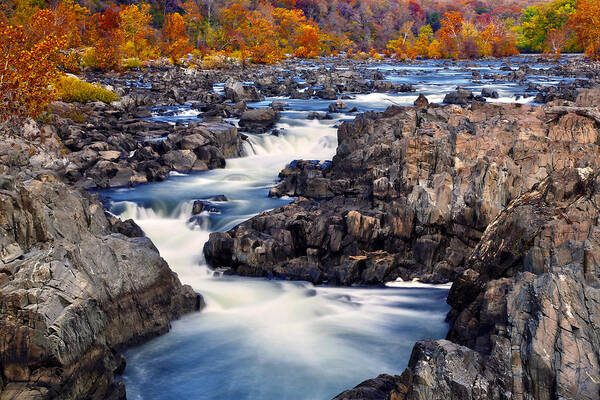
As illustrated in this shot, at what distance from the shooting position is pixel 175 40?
233 feet

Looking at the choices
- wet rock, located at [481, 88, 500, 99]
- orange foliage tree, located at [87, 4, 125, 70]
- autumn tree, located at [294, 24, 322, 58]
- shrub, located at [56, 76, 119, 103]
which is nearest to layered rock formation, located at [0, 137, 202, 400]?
shrub, located at [56, 76, 119, 103]

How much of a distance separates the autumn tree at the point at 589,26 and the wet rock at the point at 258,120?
5615 cm

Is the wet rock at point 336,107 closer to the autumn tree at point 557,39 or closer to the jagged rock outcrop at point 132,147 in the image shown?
the jagged rock outcrop at point 132,147

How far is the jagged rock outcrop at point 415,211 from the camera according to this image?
12.8 meters

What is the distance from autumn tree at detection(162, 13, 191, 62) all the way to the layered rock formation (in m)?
56.0

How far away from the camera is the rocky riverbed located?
6.32 metres

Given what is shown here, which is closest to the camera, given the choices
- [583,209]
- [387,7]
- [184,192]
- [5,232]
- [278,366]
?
[5,232]

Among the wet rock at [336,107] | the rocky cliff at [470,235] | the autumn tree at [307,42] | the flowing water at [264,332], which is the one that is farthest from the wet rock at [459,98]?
the autumn tree at [307,42]

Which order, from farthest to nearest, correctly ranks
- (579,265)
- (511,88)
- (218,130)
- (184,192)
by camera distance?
(511,88) → (218,130) → (184,192) → (579,265)

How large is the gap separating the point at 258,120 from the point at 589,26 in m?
63.6

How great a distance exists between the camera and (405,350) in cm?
982

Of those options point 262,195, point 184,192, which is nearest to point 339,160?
point 262,195

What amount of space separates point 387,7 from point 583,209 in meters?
145

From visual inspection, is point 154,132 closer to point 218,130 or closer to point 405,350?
point 218,130
